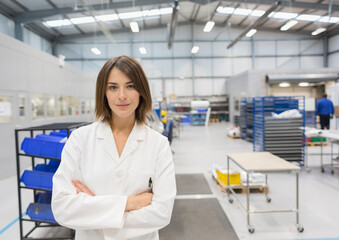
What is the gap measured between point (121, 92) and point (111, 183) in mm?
425

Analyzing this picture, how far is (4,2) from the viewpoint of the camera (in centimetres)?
984

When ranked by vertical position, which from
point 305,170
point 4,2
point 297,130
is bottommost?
point 305,170

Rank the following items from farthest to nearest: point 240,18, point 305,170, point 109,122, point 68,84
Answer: point 240,18 < point 68,84 < point 305,170 < point 109,122

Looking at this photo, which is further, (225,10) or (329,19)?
(225,10)

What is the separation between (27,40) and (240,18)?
1373 cm

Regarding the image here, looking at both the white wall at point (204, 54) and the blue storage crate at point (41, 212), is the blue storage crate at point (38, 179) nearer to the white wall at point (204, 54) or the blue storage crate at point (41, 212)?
the blue storage crate at point (41, 212)

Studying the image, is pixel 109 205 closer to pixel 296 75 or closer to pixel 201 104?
pixel 201 104

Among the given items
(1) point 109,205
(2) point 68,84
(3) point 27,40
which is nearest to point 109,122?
(1) point 109,205

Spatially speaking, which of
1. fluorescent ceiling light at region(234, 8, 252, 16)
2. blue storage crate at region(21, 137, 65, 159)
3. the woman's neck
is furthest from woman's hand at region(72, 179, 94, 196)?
fluorescent ceiling light at region(234, 8, 252, 16)

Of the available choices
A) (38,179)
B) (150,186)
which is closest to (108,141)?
(150,186)

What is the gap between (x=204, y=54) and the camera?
17922 mm

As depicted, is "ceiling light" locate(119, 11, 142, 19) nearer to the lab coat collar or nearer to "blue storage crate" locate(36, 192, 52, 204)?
"blue storage crate" locate(36, 192, 52, 204)

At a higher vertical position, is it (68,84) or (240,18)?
(240,18)

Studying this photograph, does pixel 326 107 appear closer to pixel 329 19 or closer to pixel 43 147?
pixel 329 19
